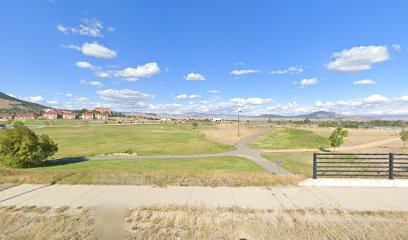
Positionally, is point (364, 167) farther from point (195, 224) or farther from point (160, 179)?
point (160, 179)

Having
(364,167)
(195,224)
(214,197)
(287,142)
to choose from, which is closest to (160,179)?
(214,197)

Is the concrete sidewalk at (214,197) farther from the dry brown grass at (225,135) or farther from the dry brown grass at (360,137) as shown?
the dry brown grass at (360,137)

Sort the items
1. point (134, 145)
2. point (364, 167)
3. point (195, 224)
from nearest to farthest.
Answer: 1. point (195, 224)
2. point (364, 167)
3. point (134, 145)

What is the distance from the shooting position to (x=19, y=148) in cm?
2317

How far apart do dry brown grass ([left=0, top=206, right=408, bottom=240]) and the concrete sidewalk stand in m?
0.52

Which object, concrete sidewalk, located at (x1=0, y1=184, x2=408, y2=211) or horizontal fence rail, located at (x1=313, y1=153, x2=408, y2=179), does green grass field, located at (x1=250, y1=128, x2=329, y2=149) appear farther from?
concrete sidewalk, located at (x1=0, y1=184, x2=408, y2=211)

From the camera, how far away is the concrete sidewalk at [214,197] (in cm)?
754

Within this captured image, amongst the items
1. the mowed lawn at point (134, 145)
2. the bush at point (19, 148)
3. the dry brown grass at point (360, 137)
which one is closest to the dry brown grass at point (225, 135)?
the mowed lawn at point (134, 145)

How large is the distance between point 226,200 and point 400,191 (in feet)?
23.2

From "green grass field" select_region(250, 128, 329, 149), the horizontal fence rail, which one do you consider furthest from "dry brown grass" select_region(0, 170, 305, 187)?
"green grass field" select_region(250, 128, 329, 149)

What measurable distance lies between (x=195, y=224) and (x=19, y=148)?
25.4 metres

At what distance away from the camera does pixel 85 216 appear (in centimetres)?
659

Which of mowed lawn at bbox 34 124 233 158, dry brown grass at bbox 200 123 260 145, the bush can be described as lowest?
mowed lawn at bbox 34 124 233 158

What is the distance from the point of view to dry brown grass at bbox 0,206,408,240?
5.60m
